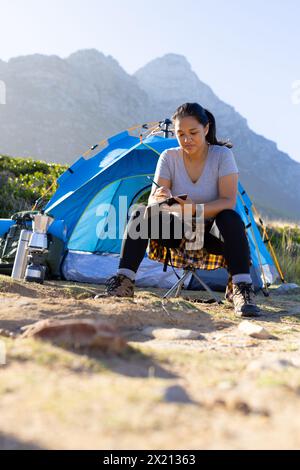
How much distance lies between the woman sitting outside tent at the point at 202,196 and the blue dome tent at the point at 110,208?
1.37m

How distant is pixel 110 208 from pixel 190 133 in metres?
2.23

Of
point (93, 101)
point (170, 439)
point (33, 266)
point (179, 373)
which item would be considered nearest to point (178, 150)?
point (33, 266)

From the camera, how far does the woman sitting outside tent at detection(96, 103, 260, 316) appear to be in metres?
3.14

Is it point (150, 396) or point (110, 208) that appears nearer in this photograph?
point (150, 396)

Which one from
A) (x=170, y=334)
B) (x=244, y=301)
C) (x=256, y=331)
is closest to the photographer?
(x=170, y=334)

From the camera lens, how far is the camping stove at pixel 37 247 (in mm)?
3664

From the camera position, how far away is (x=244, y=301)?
10.1ft

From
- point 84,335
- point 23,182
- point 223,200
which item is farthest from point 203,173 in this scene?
point 23,182

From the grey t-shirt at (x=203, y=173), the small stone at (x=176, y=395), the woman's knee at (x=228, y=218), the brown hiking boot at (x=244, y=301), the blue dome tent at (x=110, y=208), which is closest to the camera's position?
the small stone at (x=176, y=395)

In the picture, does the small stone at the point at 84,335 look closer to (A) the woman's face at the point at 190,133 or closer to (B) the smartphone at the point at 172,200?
(B) the smartphone at the point at 172,200

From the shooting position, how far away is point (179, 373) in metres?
1.49

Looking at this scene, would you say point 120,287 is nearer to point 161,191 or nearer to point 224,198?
point 161,191

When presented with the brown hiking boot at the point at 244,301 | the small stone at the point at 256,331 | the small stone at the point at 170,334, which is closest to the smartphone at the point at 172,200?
the brown hiking boot at the point at 244,301

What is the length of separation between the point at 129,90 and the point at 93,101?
16.0m
